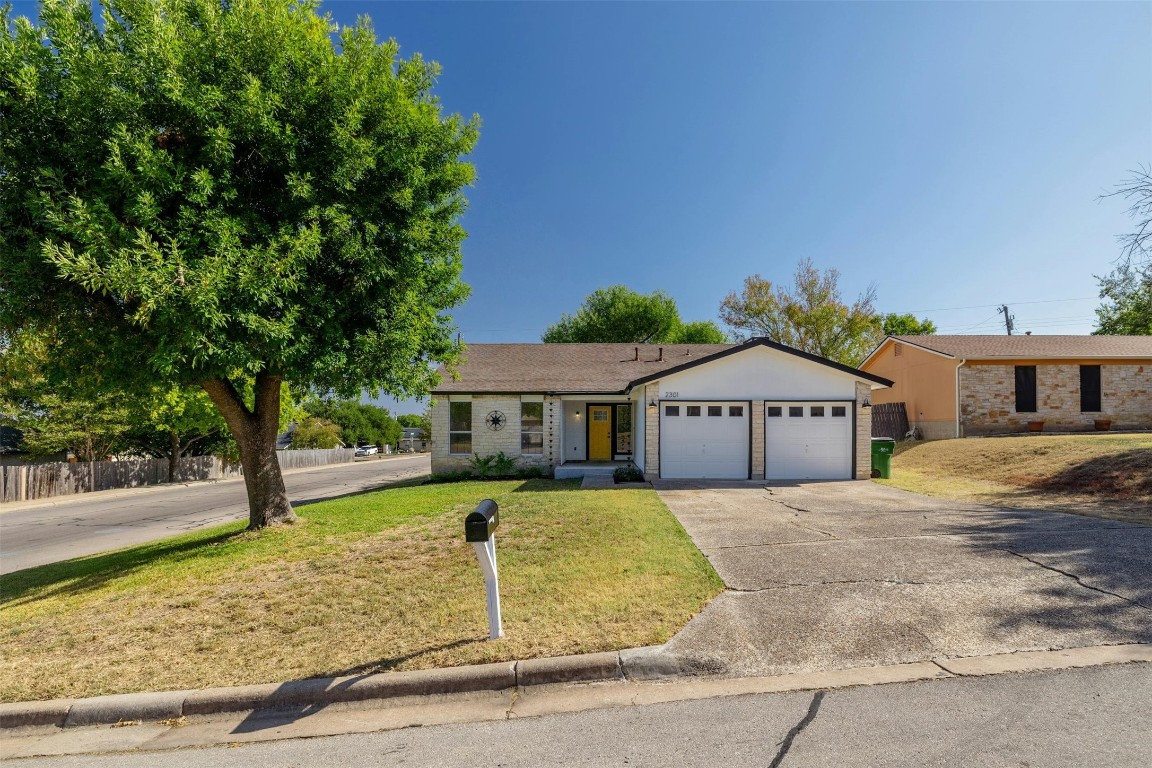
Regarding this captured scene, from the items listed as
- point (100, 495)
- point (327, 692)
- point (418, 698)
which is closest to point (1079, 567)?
point (418, 698)

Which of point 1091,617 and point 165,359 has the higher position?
point 165,359

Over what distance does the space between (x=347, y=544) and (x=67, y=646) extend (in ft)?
A: 10.6

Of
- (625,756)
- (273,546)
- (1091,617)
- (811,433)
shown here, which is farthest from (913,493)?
(273,546)

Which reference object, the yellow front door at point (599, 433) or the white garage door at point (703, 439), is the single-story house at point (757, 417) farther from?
the yellow front door at point (599, 433)

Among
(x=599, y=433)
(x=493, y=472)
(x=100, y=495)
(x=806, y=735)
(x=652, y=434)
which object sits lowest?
(x=100, y=495)

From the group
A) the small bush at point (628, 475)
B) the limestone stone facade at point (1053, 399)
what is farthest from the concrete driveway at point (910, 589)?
the limestone stone facade at point (1053, 399)

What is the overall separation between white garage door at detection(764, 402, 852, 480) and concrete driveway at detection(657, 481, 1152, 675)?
5.75 metres

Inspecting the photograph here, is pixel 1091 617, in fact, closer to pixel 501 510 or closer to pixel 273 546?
pixel 501 510

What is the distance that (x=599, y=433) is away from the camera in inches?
774

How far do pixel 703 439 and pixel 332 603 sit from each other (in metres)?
11.3

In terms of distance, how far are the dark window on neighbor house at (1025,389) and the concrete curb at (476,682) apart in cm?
2164

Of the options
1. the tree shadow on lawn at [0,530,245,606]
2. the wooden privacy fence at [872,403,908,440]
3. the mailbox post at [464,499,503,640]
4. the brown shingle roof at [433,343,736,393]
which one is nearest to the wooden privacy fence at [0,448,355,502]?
the brown shingle roof at [433,343,736,393]

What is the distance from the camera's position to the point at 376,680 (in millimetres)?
3838

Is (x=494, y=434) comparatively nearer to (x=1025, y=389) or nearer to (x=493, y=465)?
(x=493, y=465)
